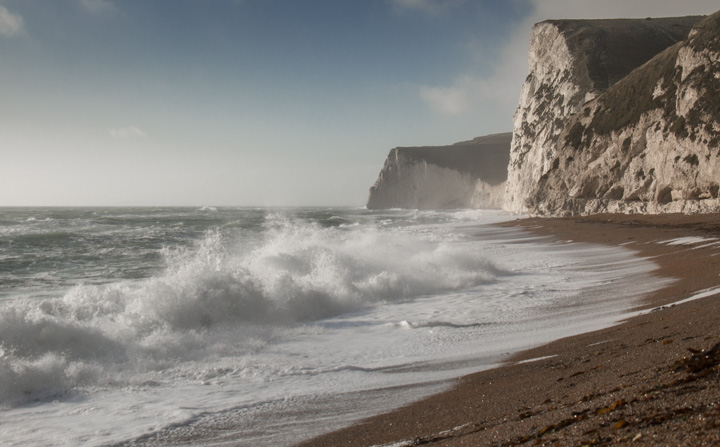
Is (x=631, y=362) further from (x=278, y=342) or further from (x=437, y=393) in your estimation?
(x=278, y=342)

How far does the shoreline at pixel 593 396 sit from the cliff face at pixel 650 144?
20.8m

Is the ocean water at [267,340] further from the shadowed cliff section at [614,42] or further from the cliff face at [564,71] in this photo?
the shadowed cliff section at [614,42]

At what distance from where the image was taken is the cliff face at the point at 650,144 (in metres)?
23.8

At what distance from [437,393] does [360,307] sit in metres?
5.11

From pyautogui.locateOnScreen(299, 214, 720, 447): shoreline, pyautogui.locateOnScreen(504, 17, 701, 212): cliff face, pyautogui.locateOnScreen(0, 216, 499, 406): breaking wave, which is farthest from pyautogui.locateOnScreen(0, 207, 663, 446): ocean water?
pyautogui.locateOnScreen(504, 17, 701, 212): cliff face

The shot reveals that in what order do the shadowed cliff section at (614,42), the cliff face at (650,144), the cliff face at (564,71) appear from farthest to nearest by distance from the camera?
the shadowed cliff section at (614,42) < the cliff face at (564,71) < the cliff face at (650,144)

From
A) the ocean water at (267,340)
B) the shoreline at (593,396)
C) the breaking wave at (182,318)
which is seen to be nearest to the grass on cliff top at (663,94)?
the ocean water at (267,340)

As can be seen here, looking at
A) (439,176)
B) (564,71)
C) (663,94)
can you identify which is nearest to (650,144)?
(663,94)

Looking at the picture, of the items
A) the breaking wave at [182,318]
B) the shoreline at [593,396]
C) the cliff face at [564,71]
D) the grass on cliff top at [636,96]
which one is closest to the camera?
the shoreline at [593,396]

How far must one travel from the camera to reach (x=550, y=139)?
137 feet

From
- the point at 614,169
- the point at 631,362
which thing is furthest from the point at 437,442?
the point at 614,169

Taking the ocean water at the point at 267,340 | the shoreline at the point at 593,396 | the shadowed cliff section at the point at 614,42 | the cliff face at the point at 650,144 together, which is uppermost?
the shadowed cliff section at the point at 614,42

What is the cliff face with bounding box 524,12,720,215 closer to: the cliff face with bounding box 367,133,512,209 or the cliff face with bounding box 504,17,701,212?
the cliff face with bounding box 504,17,701,212

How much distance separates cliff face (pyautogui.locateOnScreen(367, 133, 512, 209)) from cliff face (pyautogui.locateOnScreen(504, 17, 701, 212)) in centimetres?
4071
